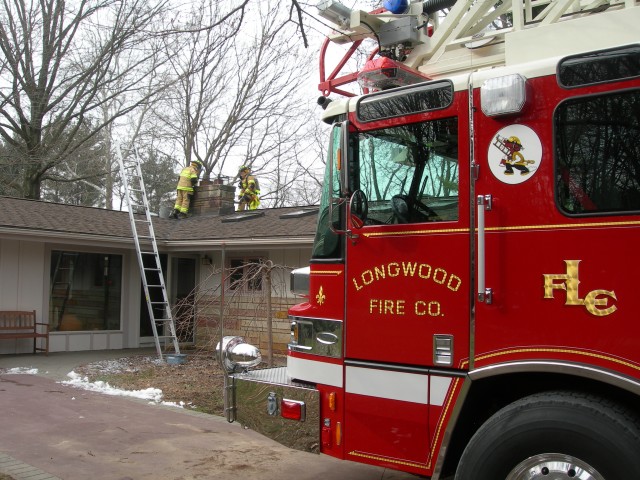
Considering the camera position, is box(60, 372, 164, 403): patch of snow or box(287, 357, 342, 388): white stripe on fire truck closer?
box(287, 357, 342, 388): white stripe on fire truck

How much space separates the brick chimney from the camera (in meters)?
→ 16.8

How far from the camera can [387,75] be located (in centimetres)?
412

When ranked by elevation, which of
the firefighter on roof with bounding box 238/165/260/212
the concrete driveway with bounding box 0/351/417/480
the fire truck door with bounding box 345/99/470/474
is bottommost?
the concrete driveway with bounding box 0/351/417/480

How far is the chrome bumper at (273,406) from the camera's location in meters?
4.08

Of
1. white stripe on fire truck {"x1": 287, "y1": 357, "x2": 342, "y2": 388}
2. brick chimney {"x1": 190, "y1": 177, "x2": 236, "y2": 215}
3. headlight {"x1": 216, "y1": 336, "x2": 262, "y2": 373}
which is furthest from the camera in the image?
brick chimney {"x1": 190, "y1": 177, "x2": 236, "y2": 215}

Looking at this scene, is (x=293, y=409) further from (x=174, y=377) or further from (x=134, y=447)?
(x=174, y=377)

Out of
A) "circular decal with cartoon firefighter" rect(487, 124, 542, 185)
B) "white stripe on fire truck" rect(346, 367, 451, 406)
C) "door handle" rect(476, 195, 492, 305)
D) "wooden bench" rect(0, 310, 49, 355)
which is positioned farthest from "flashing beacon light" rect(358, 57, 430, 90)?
"wooden bench" rect(0, 310, 49, 355)

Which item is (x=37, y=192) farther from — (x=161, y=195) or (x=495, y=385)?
(x=495, y=385)

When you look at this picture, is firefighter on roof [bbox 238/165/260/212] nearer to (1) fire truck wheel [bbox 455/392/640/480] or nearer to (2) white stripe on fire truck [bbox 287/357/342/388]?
(2) white stripe on fire truck [bbox 287/357/342/388]

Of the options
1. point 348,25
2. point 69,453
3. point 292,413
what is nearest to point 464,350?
point 292,413

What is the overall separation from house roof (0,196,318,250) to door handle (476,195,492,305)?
8432mm

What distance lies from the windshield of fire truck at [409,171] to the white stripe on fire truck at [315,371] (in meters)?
0.97

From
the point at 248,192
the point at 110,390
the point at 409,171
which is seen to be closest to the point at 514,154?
the point at 409,171

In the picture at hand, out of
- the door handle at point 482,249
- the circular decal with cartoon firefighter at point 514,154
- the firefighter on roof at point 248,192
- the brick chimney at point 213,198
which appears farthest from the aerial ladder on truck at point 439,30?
the firefighter on roof at point 248,192
